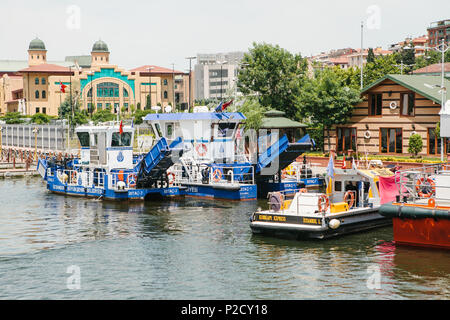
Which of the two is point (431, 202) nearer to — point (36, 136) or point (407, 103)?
point (407, 103)

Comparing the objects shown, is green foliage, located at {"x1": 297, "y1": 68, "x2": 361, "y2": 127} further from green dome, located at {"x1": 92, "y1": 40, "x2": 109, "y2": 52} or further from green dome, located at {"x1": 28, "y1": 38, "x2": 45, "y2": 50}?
green dome, located at {"x1": 28, "y1": 38, "x2": 45, "y2": 50}

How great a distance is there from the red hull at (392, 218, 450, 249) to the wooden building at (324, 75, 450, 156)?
26508 millimetres

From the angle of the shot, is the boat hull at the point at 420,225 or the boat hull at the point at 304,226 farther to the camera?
the boat hull at the point at 304,226

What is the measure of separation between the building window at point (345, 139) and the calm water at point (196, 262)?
86.1ft

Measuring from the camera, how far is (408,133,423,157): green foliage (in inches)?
2002

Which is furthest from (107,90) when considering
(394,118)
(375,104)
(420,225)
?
(420,225)

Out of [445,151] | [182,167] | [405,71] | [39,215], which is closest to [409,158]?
[445,151]

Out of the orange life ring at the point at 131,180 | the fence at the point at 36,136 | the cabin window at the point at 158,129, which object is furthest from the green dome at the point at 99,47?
the orange life ring at the point at 131,180

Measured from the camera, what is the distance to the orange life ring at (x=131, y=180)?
4103 centimetres

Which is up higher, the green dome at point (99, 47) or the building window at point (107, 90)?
the green dome at point (99, 47)

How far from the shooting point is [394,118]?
178 ft

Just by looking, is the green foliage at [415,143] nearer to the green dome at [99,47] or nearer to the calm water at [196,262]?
the calm water at [196,262]

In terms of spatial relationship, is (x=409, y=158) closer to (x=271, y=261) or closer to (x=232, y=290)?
(x=271, y=261)

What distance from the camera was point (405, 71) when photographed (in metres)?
113
